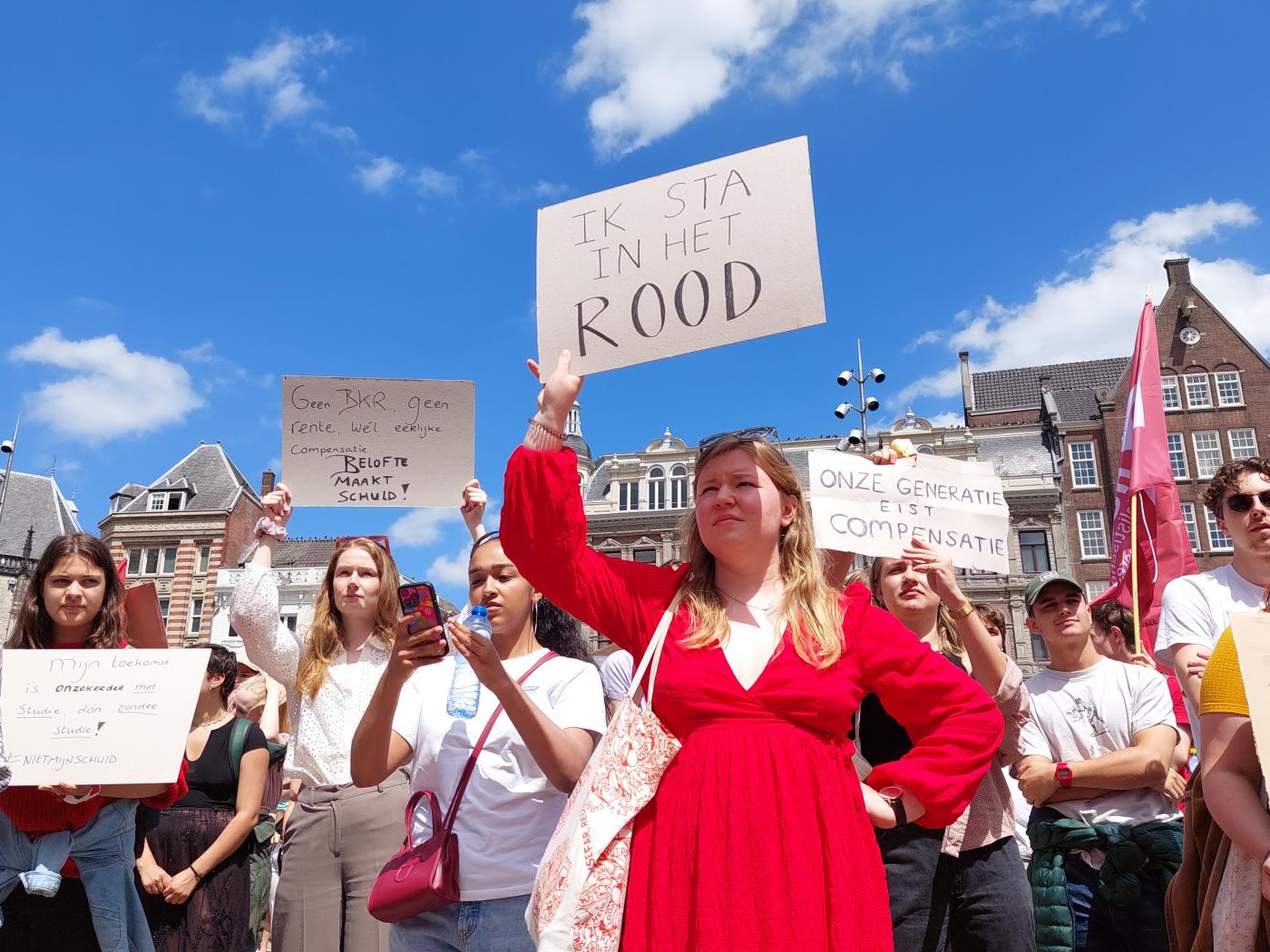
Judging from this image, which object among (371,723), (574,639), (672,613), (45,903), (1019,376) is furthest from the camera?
(1019,376)

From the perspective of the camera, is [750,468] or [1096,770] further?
[1096,770]

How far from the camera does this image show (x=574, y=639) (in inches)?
172

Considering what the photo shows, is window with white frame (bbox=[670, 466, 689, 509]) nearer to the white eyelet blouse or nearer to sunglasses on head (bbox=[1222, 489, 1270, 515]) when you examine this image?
the white eyelet blouse

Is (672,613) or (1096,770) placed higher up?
(672,613)

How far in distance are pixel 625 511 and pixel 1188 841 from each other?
43872mm

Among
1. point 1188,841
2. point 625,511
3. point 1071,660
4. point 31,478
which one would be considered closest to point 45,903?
point 1188,841

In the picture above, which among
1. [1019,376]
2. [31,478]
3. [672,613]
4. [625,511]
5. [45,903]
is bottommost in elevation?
[45,903]

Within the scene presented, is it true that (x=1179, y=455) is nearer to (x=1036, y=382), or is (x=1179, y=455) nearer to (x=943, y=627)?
(x=1036, y=382)

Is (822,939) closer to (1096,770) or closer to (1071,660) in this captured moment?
(1096,770)

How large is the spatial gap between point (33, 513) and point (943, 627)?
5173 cm

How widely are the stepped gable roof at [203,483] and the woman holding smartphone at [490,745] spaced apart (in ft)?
160

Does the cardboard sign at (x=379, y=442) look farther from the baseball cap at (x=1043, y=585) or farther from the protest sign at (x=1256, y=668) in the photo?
the protest sign at (x=1256, y=668)

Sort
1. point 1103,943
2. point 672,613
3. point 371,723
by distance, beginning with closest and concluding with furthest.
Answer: point 672,613 → point 371,723 → point 1103,943

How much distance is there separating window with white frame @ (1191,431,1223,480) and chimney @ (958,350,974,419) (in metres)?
10.6
